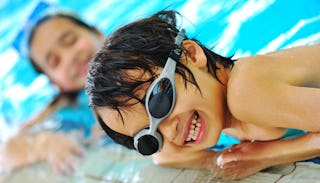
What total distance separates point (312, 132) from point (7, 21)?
1742 mm

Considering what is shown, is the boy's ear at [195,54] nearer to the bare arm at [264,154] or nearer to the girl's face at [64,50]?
the bare arm at [264,154]

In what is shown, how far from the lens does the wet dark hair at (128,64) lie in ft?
3.00

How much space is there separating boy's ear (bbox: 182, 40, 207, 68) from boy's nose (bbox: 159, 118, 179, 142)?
11 cm

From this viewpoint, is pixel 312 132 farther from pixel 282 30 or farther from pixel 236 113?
pixel 282 30

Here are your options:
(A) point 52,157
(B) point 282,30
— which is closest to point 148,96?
(B) point 282,30

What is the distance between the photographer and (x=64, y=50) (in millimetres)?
1876

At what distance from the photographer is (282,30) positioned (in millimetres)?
1136

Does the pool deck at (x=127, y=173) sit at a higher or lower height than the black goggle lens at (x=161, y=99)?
lower

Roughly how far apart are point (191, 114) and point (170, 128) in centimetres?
5

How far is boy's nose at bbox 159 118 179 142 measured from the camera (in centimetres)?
94

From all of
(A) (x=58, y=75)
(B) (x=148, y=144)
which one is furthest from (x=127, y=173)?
(A) (x=58, y=75)

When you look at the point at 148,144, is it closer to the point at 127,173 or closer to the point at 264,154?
the point at 264,154

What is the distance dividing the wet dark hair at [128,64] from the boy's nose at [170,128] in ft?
0.20

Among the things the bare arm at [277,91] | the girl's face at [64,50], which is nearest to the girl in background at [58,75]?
the girl's face at [64,50]
